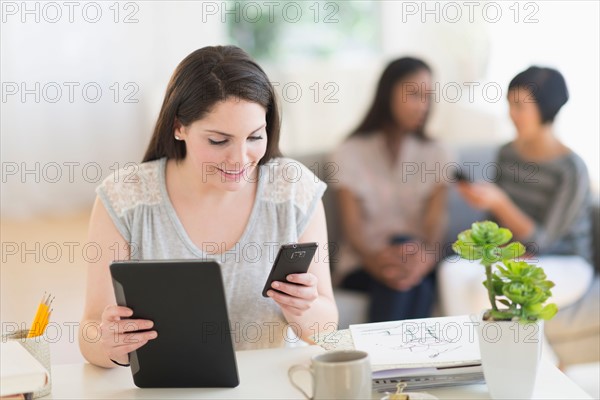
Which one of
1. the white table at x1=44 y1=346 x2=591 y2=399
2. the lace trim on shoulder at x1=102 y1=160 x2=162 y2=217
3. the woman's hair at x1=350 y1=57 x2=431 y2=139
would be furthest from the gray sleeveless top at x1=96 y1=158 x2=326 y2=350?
the woman's hair at x1=350 y1=57 x2=431 y2=139

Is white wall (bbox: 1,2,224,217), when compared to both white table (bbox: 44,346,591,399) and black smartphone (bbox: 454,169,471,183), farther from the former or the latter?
white table (bbox: 44,346,591,399)

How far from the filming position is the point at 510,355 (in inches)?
42.5

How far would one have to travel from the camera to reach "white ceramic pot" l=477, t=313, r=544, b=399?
41.9 inches

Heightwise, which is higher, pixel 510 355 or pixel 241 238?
pixel 241 238

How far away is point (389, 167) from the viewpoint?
2.90m

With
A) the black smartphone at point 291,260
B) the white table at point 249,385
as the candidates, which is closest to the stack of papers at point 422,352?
the white table at point 249,385

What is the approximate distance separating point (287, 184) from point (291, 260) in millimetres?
373

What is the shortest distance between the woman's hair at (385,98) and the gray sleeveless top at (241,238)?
1305 mm

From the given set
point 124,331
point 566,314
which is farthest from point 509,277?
point 566,314

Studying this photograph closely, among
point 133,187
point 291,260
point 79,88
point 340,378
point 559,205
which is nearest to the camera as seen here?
point 340,378

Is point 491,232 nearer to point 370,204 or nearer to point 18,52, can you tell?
point 370,204

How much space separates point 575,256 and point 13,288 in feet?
7.16

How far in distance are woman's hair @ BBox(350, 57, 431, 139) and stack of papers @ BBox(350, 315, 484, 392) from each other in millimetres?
1609

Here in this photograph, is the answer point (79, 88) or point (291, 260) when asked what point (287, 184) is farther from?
point (79, 88)
